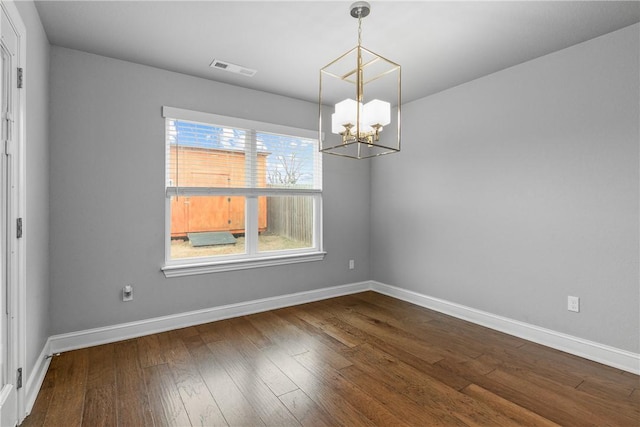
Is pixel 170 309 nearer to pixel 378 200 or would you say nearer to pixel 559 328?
pixel 378 200

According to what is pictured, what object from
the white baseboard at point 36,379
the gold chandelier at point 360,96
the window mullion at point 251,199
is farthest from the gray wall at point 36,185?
the gold chandelier at point 360,96

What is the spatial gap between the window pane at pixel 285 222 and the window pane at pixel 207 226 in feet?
0.84

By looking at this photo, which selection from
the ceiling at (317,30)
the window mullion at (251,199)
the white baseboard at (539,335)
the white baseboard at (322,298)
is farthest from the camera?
the window mullion at (251,199)

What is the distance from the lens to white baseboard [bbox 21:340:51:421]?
1.91 m

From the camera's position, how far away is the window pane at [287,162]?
3.76m

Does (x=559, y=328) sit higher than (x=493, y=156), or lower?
lower

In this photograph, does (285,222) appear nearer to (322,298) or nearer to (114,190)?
(322,298)

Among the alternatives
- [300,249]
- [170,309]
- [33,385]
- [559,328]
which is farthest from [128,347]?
[559,328]

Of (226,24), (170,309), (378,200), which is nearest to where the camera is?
(226,24)

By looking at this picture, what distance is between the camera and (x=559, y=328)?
2797 millimetres

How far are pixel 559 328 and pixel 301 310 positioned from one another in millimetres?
2462

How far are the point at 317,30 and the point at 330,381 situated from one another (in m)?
2.55

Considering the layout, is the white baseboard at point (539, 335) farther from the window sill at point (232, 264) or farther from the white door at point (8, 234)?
the white door at point (8, 234)

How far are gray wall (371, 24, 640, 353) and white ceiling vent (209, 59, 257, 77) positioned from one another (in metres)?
2.05
